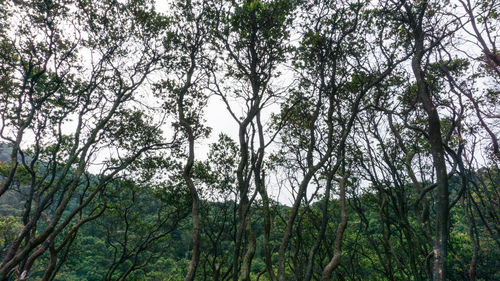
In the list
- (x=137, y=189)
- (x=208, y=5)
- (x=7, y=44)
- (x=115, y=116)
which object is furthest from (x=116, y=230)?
(x=208, y=5)

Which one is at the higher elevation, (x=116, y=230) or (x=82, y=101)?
(x=82, y=101)

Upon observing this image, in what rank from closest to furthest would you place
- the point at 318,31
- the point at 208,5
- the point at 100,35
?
1. the point at 318,31
2. the point at 208,5
3. the point at 100,35

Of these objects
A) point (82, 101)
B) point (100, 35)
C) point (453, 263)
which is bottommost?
point (453, 263)

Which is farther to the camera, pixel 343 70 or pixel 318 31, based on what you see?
pixel 343 70

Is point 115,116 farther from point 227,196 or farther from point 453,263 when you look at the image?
point 453,263

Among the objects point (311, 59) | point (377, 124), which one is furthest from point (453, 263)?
point (311, 59)

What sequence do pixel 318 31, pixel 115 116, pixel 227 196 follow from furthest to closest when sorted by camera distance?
pixel 227 196
pixel 115 116
pixel 318 31

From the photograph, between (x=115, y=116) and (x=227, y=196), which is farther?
(x=227, y=196)

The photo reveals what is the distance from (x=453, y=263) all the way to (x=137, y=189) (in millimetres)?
17457

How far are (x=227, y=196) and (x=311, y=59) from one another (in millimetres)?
8642

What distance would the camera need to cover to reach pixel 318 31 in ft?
26.0

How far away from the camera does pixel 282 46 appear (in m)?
8.28

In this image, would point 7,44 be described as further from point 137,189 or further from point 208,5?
point 137,189

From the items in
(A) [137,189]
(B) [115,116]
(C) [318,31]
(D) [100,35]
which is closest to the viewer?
(C) [318,31]
